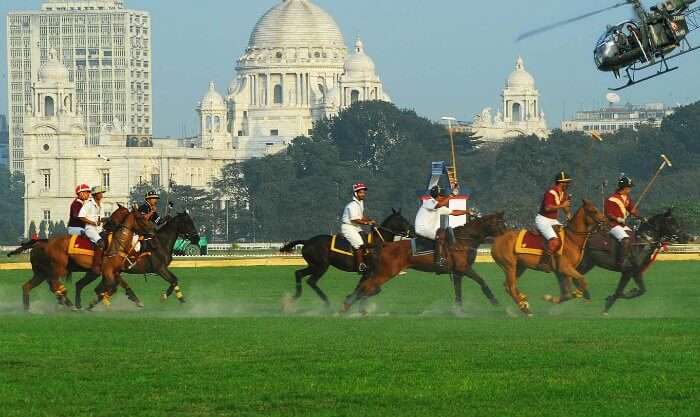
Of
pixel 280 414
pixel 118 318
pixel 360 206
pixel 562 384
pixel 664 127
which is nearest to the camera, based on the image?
pixel 280 414

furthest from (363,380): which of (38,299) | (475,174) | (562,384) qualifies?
(475,174)

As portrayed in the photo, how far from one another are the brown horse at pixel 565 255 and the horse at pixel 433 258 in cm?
28

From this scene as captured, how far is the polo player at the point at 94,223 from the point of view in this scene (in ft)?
117

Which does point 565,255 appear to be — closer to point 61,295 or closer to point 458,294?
point 458,294

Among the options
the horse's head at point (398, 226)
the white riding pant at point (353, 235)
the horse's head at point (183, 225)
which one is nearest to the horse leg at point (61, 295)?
the horse's head at point (183, 225)

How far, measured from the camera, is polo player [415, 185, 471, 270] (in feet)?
112

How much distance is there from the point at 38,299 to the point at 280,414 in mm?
19938

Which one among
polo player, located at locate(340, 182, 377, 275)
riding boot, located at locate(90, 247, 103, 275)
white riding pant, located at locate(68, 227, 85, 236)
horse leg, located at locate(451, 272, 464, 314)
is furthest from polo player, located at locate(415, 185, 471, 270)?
white riding pant, located at locate(68, 227, 85, 236)

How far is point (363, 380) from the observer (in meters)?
22.9

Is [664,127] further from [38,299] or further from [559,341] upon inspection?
[559,341]

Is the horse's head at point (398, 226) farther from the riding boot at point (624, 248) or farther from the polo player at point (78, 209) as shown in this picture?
the polo player at point (78, 209)

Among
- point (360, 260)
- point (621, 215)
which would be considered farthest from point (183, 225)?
point (621, 215)

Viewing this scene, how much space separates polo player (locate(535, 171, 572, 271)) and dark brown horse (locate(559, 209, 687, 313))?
2.00 feet

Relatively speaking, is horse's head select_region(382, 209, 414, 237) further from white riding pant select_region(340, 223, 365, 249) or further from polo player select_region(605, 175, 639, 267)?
polo player select_region(605, 175, 639, 267)
